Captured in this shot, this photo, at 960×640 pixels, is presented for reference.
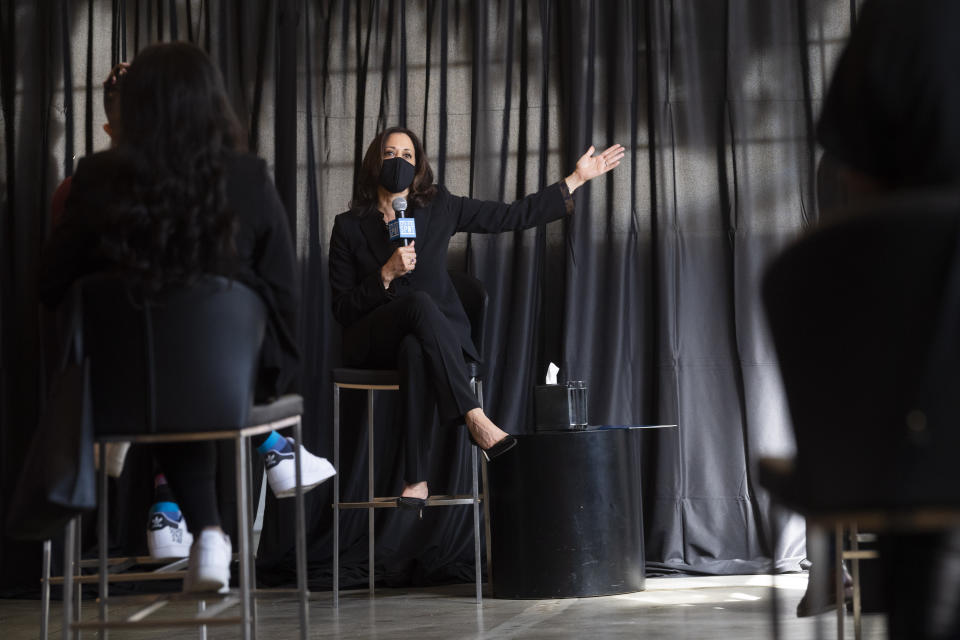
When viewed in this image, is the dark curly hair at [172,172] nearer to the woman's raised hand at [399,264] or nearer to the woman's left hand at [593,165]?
the woman's raised hand at [399,264]

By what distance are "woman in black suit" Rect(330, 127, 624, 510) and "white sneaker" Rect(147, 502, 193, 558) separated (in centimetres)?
82

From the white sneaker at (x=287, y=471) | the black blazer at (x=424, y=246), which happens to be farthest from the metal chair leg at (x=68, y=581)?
the black blazer at (x=424, y=246)

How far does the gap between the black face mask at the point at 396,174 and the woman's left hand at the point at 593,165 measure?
569mm

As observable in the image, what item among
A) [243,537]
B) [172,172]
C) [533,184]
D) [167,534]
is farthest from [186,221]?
[533,184]

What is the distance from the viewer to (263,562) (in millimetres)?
3863

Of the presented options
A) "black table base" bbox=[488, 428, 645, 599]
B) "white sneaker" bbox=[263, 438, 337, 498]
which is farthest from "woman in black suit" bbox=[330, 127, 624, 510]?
"white sneaker" bbox=[263, 438, 337, 498]

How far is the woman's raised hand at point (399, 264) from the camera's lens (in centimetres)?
332

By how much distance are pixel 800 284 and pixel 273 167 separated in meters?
3.28

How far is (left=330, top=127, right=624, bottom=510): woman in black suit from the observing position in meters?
3.19

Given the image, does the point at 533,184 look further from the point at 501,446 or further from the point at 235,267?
the point at 235,267

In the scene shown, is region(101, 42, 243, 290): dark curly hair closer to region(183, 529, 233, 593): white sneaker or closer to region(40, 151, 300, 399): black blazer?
region(40, 151, 300, 399): black blazer

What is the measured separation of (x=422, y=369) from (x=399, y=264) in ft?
1.17

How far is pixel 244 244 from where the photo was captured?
1.89 meters

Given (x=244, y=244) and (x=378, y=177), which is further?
(x=378, y=177)
